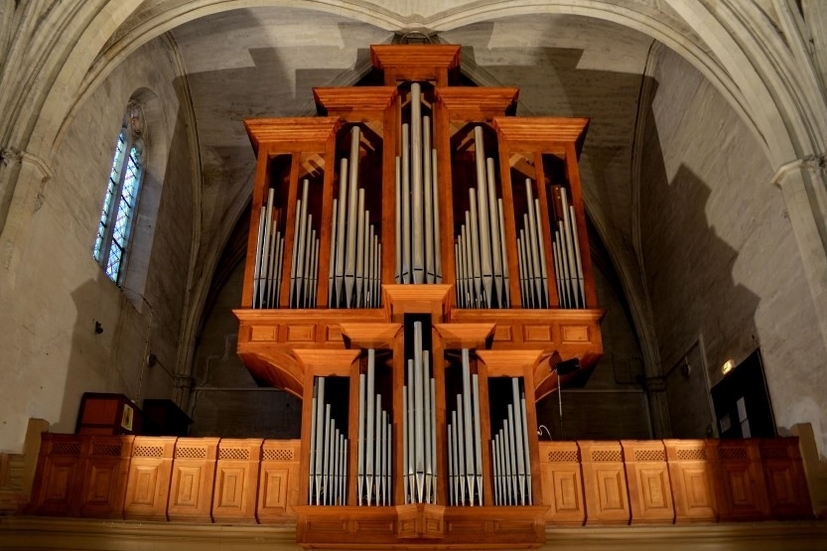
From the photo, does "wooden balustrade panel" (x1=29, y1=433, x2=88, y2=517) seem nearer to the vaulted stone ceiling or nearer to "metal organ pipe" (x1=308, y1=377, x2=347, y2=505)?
"metal organ pipe" (x1=308, y1=377, x2=347, y2=505)

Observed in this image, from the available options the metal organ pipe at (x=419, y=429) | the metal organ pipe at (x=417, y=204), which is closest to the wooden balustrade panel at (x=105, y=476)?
the metal organ pipe at (x=419, y=429)

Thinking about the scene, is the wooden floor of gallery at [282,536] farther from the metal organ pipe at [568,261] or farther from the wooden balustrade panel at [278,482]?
the metal organ pipe at [568,261]

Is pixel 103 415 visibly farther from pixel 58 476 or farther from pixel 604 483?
pixel 604 483

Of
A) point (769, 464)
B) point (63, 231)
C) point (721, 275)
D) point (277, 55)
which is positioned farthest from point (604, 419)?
point (63, 231)

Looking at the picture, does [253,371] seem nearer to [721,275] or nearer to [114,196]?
[114,196]

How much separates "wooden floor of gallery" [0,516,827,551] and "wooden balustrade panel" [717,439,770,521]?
0.16m

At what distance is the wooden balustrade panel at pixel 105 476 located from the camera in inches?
348

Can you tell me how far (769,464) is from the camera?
29.7ft

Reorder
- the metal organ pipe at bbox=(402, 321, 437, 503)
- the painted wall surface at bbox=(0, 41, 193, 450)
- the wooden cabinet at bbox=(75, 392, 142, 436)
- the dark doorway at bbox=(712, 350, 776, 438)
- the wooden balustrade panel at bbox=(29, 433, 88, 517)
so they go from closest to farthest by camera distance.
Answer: the metal organ pipe at bbox=(402, 321, 437, 503), the wooden balustrade panel at bbox=(29, 433, 88, 517), the painted wall surface at bbox=(0, 41, 193, 450), the wooden cabinet at bbox=(75, 392, 142, 436), the dark doorway at bbox=(712, 350, 776, 438)

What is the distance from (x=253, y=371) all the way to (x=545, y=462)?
3.91 meters

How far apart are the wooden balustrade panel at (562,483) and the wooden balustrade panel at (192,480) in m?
3.60

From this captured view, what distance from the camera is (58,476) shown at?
29.4 ft

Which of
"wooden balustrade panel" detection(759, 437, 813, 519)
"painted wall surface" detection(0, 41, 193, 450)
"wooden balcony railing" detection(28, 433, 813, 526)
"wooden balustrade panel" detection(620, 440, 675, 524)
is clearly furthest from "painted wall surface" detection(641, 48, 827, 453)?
"painted wall surface" detection(0, 41, 193, 450)

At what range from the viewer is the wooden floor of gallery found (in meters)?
8.62
